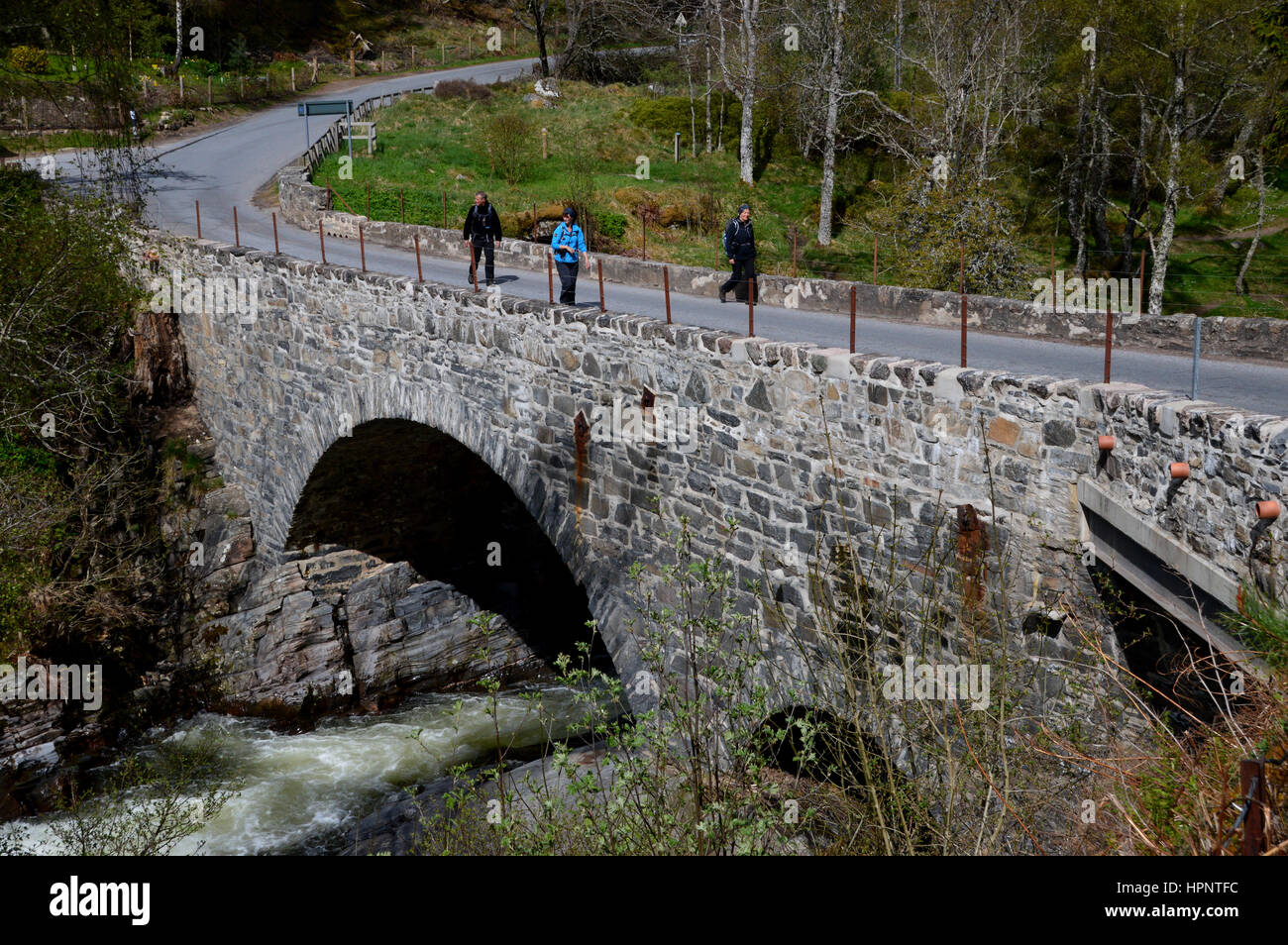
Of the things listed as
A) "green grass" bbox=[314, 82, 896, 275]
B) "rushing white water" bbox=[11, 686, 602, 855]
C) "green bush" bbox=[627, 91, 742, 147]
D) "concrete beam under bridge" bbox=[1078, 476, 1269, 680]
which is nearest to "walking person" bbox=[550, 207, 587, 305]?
"rushing white water" bbox=[11, 686, 602, 855]

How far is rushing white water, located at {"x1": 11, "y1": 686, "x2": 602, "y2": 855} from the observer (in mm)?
13914

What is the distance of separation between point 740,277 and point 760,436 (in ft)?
21.5

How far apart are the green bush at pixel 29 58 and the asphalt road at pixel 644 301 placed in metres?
4.56

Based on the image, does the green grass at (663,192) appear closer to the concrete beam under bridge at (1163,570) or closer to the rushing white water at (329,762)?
the rushing white water at (329,762)

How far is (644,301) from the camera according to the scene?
16.1m

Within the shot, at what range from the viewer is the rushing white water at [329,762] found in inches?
548

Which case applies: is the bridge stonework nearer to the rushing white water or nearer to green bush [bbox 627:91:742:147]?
the rushing white water

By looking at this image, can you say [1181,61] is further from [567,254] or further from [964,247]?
[567,254]

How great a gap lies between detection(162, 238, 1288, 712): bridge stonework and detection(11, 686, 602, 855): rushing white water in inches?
147

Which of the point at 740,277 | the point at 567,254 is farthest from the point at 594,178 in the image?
the point at 567,254
